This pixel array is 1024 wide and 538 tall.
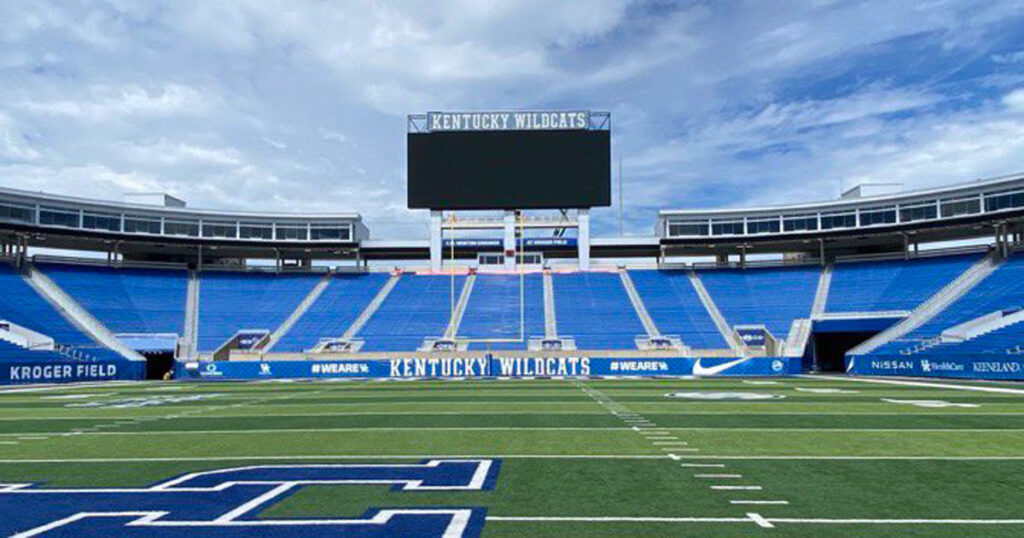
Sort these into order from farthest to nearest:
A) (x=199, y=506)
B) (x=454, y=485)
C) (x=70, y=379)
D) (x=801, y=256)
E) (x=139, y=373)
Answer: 1. (x=801, y=256)
2. (x=139, y=373)
3. (x=70, y=379)
4. (x=454, y=485)
5. (x=199, y=506)

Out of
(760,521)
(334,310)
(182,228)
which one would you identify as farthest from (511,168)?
(760,521)

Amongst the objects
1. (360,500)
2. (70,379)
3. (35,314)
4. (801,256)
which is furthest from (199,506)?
(801,256)

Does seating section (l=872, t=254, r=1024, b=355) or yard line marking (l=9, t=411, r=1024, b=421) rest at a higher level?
seating section (l=872, t=254, r=1024, b=355)

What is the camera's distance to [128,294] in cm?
4731

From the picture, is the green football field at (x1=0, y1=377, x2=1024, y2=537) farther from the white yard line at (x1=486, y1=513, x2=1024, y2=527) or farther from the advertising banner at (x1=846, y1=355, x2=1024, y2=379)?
the advertising banner at (x1=846, y1=355, x2=1024, y2=379)

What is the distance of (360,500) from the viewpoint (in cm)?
757

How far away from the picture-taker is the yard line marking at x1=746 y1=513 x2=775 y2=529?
21.4 ft

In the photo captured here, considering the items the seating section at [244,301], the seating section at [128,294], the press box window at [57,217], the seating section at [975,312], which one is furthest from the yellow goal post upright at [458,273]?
the press box window at [57,217]

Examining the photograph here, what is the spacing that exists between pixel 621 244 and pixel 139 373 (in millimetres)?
34431

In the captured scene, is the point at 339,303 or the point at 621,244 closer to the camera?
the point at 339,303

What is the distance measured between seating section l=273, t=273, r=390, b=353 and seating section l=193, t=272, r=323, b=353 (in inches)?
61.2

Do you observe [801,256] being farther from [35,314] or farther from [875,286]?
[35,314]

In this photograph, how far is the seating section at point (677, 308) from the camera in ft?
145

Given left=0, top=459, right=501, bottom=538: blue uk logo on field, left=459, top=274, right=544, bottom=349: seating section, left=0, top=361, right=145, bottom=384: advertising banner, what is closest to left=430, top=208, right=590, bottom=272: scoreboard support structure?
left=459, top=274, right=544, bottom=349: seating section
